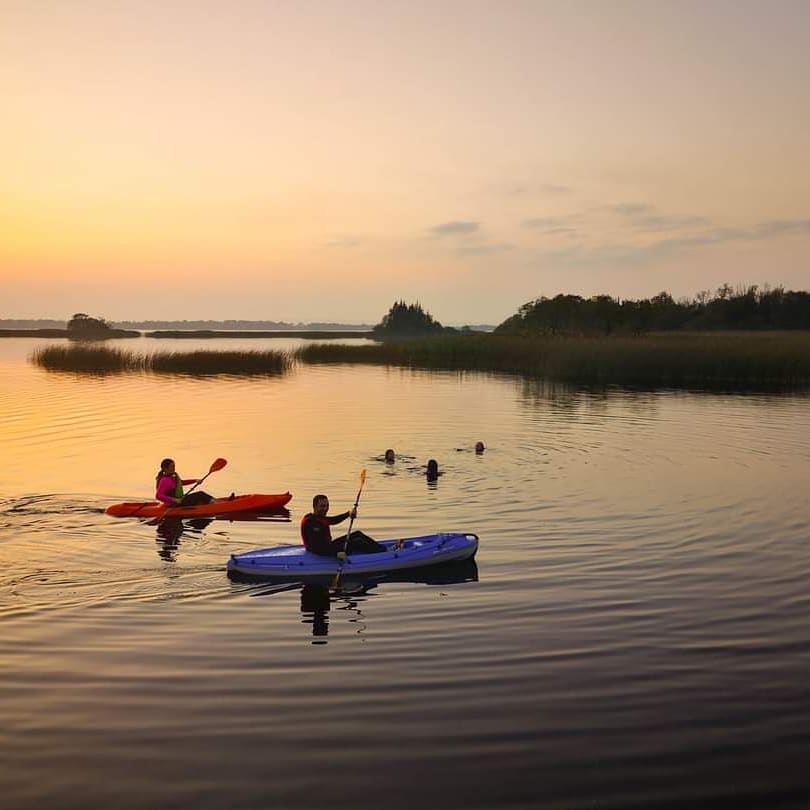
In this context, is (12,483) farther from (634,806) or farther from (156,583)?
(634,806)

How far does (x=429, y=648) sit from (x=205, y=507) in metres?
7.97

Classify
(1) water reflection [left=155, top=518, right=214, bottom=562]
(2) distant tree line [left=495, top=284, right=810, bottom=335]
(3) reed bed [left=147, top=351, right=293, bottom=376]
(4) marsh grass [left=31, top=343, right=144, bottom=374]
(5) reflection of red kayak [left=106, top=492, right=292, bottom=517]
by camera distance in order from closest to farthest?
(1) water reflection [left=155, top=518, right=214, bottom=562], (5) reflection of red kayak [left=106, top=492, right=292, bottom=517], (4) marsh grass [left=31, top=343, right=144, bottom=374], (3) reed bed [left=147, top=351, right=293, bottom=376], (2) distant tree line [left=495, top=284, right=810, bottom=335]

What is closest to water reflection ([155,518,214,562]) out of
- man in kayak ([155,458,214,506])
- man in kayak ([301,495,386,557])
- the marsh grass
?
man in kayak ([155,458,214,506])

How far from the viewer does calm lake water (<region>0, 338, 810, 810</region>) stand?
6152 mm

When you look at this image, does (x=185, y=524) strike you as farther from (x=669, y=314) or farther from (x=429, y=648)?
(x=669, y=314)

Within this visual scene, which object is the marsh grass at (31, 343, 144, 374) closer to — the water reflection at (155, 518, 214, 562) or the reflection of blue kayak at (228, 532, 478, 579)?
the water reflection at (155, 518, 214, 562)

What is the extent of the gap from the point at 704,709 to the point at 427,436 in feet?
62.7

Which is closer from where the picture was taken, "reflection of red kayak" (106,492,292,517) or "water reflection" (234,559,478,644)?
"water reflection" (234,559,478,644)

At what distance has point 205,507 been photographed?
15.9 m

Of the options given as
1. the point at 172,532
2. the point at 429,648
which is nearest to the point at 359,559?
the point at 429,648

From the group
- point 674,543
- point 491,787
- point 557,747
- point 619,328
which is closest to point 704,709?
point 557,747

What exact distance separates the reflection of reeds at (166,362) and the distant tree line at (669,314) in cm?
2575

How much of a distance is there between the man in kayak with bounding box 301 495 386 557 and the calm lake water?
2.25 ft

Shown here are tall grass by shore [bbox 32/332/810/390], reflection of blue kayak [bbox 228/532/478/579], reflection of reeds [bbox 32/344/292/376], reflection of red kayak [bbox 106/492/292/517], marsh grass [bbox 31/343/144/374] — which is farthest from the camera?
reflection of reeds [bbox 32/344/292/376]
